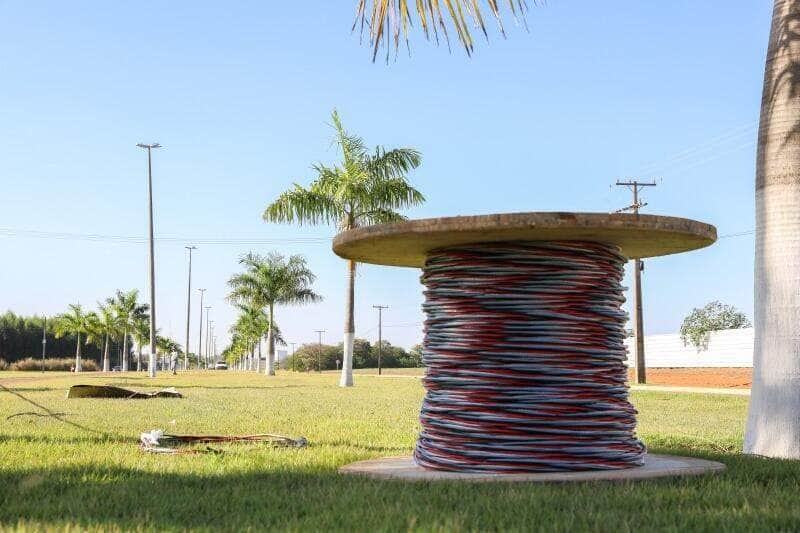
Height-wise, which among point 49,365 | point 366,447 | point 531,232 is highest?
point 531,232

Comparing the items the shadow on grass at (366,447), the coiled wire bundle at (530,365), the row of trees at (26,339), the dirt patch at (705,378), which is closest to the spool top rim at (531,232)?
the coiled wire bundle at (530,365)

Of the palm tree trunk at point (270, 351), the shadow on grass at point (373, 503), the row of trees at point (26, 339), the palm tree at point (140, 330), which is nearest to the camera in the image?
the shadow on grass at point (373, 503)

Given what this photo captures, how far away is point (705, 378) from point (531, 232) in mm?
46244

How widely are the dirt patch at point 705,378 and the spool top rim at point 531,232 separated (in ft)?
116

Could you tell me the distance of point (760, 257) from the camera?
6.66 metres

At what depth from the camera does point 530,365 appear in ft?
15.5

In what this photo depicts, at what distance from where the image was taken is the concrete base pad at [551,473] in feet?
14.7

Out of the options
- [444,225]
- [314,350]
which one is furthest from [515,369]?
[314,350]

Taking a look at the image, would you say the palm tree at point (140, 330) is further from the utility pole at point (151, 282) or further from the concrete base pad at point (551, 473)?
the concrete base pad at point (551, 473)

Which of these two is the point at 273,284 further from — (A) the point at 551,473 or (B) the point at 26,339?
(B) the point at 26,339

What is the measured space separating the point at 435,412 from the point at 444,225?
3.84 feet

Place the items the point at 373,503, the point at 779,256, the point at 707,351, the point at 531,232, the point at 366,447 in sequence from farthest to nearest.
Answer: the point at 707,351 → the point at 366,447 → the point at 779,256 → the point at 531,232 → the point at 373,503

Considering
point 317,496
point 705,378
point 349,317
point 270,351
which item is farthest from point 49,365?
point 317,496

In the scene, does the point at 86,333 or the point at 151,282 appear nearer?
the point at 151,282
